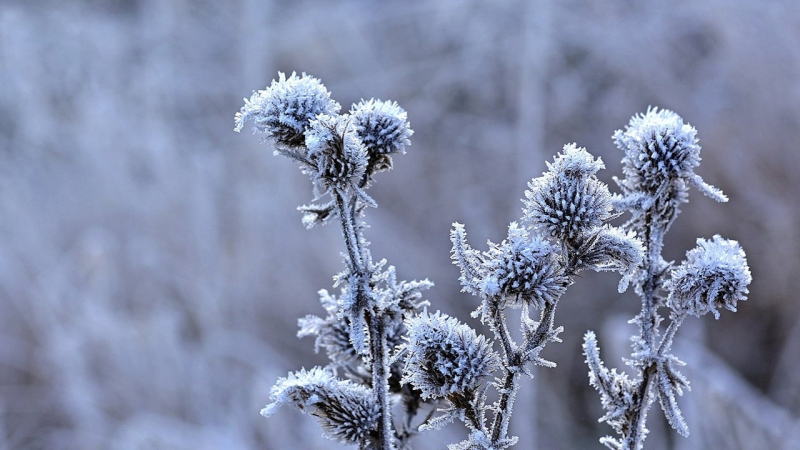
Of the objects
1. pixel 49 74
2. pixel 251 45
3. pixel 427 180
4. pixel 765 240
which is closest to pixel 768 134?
pixel 765 240

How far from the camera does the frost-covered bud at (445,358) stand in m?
0.34

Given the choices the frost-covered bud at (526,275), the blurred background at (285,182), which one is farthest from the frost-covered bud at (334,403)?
the blurred background at (285,182)

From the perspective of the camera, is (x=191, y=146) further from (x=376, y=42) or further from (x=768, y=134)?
(x=768, y=134)

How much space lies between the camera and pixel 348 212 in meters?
0.36

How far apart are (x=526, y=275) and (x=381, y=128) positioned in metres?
0.12

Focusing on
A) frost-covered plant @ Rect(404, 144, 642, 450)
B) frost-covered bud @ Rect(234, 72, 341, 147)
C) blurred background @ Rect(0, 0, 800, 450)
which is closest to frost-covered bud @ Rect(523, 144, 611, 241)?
frost-covered plant @ Rect(404, 144, 642, 450)

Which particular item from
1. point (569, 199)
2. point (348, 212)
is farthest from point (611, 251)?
point (348, 212)

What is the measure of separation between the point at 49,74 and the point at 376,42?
146cm

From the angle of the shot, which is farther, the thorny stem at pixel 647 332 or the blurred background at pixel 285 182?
the blurred background at pixel 285 182

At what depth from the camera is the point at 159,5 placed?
A: 278cm

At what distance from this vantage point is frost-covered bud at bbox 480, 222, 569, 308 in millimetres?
323

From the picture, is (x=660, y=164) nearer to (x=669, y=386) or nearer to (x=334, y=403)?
(x=669, y=386)

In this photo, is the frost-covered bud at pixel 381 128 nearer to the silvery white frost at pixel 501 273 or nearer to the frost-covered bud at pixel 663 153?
the silvery white frost at pixel 501 273

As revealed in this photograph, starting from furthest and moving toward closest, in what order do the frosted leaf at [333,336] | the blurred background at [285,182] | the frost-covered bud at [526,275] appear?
the blurred background at [285,182]
the frosted leaf at [333,336]
the frost-covered bud at [526,275]
